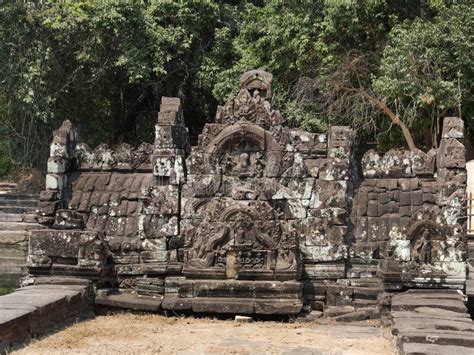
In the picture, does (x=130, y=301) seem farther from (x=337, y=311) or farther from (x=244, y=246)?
(x=337, y=311)

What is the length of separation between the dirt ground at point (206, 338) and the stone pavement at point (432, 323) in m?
0.35

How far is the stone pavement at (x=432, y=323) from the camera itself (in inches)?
258

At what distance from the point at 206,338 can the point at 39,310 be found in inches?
69.3

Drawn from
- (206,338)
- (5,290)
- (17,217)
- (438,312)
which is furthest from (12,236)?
(438,312)

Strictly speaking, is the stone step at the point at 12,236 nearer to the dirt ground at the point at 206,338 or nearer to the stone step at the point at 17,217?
the stone step at the point at 17,217

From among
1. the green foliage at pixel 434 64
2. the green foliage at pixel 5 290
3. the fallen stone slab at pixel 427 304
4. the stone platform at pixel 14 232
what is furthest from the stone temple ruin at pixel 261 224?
the green foliage at pixel 434 64

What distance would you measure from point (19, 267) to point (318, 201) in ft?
30.3

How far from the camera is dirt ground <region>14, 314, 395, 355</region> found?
291 inches

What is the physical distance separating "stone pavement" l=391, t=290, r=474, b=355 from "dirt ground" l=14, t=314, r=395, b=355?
1.14 ft

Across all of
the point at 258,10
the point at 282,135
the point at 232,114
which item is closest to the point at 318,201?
the point at 282,135

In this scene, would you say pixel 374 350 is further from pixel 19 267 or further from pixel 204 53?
pixel 204 53

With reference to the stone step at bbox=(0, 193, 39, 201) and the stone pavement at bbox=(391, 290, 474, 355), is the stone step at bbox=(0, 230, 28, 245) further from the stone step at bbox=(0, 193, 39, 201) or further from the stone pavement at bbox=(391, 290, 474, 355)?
the stone pavement at bbox=(391, 290, 474, 355)

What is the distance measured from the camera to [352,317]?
9.11m

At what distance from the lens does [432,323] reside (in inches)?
291
